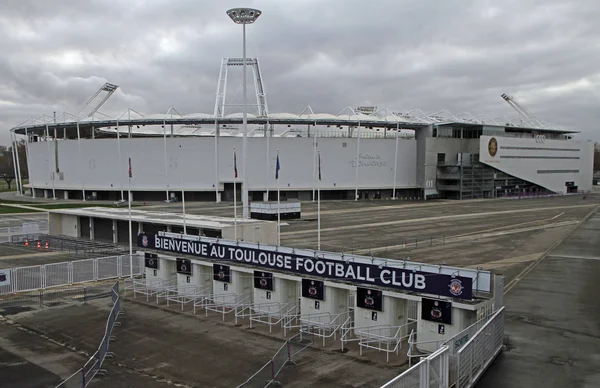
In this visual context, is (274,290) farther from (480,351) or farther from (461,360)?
(461,360)

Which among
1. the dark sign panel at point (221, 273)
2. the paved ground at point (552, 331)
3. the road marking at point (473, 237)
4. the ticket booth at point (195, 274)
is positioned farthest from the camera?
the road marking at point (473, 237)

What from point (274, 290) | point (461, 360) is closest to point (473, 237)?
point (274, 290)

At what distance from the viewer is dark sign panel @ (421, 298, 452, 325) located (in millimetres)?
18609

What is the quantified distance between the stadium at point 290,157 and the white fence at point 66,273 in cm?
6539

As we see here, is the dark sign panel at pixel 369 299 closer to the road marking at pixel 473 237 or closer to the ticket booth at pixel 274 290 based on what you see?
the ticket booth at pixel 274 290

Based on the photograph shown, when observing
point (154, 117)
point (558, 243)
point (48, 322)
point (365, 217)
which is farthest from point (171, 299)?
point (154, 117)

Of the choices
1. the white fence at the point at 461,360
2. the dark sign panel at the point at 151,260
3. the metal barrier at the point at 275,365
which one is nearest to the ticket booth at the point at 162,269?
the dark sign panel at the point at 151,260

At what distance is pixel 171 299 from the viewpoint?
27469 mm

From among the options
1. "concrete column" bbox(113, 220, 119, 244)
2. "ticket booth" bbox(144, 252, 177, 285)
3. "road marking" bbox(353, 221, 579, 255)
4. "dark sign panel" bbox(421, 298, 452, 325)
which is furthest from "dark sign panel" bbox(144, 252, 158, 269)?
"concrete column" bbox(113, 220, 119, 244)

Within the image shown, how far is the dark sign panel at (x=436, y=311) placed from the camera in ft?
61.1

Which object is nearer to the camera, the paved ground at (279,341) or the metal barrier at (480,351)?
the metal barrier at (480,351)

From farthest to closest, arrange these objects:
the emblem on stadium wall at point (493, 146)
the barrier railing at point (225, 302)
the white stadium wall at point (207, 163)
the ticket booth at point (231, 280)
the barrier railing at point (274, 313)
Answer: the emblem on stadium wall at point (493, 146)
the white stadium wall at point (207, 163)
the ticket booth at point (231, 280)
the barrier railing at point (225, 302)
the barrier railing at point (274, 313)

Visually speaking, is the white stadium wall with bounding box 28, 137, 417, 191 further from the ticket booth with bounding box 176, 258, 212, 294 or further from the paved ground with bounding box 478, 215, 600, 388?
the paved ground with bounding box 478, 215, 600, 388

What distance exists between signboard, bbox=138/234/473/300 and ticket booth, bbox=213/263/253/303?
1.95ft
